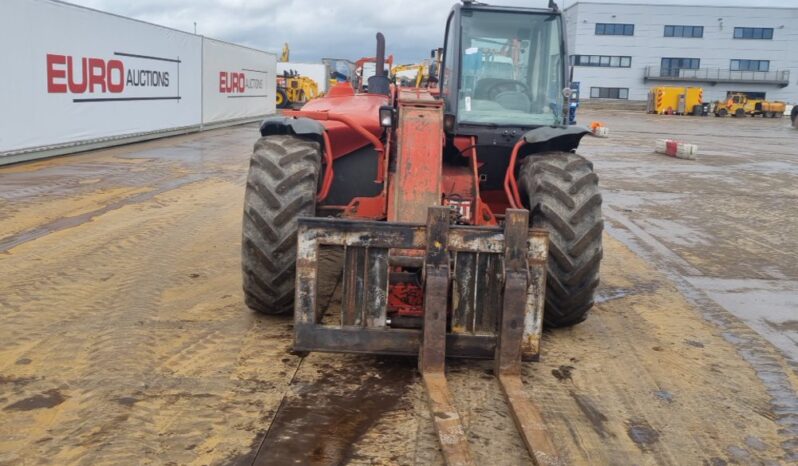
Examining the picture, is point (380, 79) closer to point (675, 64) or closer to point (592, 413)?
point (592, 413)

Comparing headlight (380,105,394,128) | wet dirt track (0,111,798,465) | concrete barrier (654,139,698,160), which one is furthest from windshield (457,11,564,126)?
concrete barrier (654,139,698,160)

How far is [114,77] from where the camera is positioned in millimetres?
18062

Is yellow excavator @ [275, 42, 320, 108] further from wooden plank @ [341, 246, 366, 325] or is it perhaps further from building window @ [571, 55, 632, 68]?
wooden plank @ [341, 246, 366, 325]

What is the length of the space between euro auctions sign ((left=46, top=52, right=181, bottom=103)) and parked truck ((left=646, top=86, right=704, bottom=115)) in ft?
148

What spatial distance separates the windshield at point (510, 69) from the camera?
228 inches

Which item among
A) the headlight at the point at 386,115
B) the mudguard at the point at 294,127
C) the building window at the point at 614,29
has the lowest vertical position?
the mudguard at the point at 294,127

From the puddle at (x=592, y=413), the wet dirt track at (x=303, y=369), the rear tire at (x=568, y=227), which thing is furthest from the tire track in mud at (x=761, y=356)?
the rear tire at (x=568, y=227)

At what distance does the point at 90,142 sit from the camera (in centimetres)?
1728

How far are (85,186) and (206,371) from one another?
869 centimetres

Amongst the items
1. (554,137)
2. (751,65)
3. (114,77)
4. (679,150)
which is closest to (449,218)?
(554,137)

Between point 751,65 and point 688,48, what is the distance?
623 cm

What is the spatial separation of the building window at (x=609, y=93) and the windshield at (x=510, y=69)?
66075 millimetres

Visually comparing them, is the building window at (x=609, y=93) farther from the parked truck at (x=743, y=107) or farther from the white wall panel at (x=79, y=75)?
the white wall panel at (x=79, y=75)

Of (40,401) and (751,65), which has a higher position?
(751,65)
